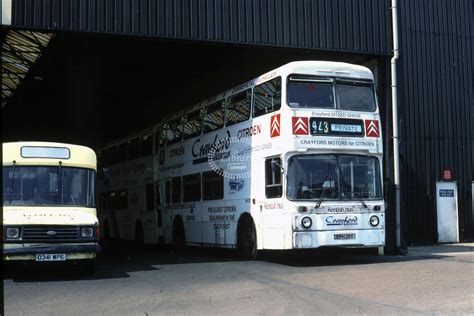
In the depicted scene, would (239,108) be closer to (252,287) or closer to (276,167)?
(276,167)

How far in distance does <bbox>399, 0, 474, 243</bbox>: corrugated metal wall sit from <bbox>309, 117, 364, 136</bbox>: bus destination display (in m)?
6.45

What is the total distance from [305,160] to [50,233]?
573 cm

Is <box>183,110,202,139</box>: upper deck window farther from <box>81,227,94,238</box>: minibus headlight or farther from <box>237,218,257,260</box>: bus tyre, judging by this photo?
<box>81,227,94,238</box>: minibus headlight

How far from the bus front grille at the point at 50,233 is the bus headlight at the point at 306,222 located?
4.89 meters

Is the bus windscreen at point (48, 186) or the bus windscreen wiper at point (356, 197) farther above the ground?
the bus windscreen at point (48, 186)

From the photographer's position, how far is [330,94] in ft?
48.3

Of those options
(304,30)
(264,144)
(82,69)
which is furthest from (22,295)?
(82,69)

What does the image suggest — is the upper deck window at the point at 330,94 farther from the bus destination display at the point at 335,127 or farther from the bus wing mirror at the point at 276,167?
the bus wing mirror at the point at 276,167

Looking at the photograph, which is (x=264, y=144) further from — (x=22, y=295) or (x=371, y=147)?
(x=22, y=295)

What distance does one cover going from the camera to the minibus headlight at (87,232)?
12.1 metres

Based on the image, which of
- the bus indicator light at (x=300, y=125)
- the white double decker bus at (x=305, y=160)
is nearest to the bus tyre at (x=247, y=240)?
the white double decker bus at (x=305, y=160)

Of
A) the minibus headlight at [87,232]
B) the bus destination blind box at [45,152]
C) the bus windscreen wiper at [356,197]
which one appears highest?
the bus destination blind box at [45,152]

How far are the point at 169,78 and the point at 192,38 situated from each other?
9994 mm

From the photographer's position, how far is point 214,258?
57.1 feet
